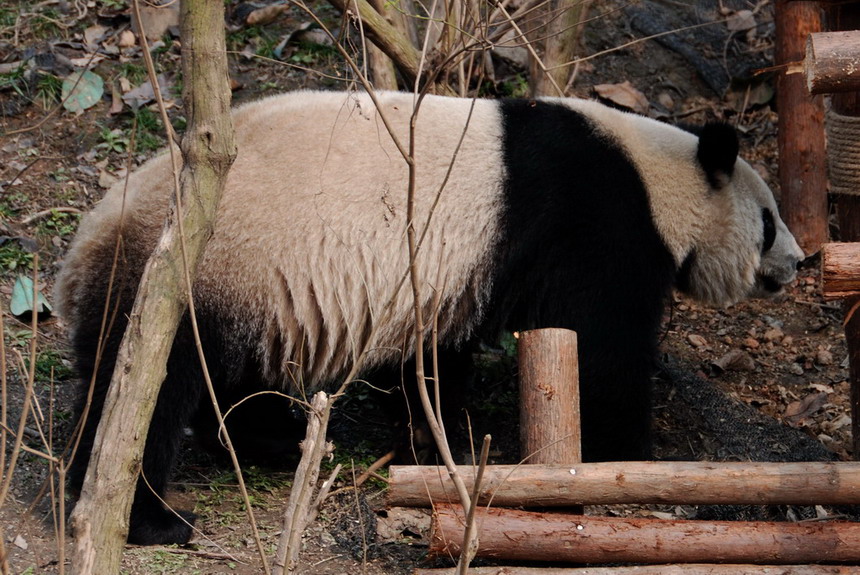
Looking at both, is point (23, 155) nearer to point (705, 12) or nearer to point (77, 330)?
point (77, 330)

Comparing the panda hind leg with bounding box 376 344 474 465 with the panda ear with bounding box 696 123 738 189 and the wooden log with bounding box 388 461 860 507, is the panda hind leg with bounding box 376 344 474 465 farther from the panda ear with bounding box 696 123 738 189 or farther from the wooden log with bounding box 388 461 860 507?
the panda ear with bounding box 696 123 738 189

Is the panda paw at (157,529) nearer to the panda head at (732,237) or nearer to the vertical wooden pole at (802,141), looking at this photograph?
the panda head at (732,237)

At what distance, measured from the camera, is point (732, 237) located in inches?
175

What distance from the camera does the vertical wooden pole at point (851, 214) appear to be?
3.88m

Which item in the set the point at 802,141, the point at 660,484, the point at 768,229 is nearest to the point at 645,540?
the point at 660,484

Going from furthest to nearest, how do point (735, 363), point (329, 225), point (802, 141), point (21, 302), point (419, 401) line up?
point (802, 141) → point (735, 363) → point (21, 302) → point (419, 401) → point (329, 225)

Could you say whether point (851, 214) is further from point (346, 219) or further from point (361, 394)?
point (361, 394)

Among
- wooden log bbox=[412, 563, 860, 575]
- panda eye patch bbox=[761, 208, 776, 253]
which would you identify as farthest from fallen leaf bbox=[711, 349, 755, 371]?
wooden log bbox=[412, 563, 860, 575]

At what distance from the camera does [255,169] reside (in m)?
3.90

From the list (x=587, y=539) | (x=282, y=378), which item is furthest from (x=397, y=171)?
(x=587, y=539)

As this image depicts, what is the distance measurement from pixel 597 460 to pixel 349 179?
1540 millimetres

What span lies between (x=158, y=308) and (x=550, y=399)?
153cm

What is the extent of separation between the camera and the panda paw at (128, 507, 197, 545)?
3613 mm

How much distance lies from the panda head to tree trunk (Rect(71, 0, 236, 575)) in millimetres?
2392
